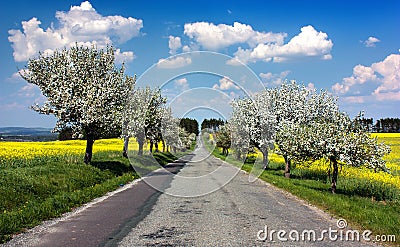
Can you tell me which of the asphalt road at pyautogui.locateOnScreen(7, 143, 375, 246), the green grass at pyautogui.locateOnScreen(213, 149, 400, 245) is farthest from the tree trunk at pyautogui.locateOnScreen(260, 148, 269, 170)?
the asphalt road at pyautogui.locateOnScreen(7, 143, 375, 246)

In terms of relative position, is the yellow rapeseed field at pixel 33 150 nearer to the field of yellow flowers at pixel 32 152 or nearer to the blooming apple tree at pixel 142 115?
the field of yellow flowers at pixel 32 152

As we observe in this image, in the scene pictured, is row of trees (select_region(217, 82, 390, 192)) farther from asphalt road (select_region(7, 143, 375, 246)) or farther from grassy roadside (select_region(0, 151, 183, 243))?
grassy roadside (select_region(0, 151, 183, 243))

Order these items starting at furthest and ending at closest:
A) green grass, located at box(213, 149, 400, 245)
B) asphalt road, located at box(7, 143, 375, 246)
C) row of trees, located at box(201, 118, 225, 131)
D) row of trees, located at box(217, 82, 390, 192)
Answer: row of trees, located at box(201, 118, 225, 131) → row of trees, located at box(217, 82, 390, 192) → green grass, located at box(213, 149, 400, 245) → asphalt road, located at box(7, 143, 375, 246)

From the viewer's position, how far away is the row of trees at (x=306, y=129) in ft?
59.1

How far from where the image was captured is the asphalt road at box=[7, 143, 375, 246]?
854 centimetres

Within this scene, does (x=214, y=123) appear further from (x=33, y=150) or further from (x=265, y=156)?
(x=33, y=150)

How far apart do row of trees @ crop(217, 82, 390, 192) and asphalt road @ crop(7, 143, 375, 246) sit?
14.3 ft

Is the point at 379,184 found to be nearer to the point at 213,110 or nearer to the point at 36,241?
the point at 213,110

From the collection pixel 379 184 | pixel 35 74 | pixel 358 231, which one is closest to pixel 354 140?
pixel 379 184

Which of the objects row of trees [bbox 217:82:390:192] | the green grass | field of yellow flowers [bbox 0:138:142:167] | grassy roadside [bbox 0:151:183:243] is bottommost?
the green grass

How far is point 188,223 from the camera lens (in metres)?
10.6

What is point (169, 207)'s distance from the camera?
1333cm

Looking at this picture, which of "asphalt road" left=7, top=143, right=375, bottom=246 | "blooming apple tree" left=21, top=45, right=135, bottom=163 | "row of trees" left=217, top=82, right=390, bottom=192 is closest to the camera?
"asphalt road" left=7, top=143, right=375, bottom=246

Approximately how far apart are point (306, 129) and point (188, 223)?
1251 centimetres
